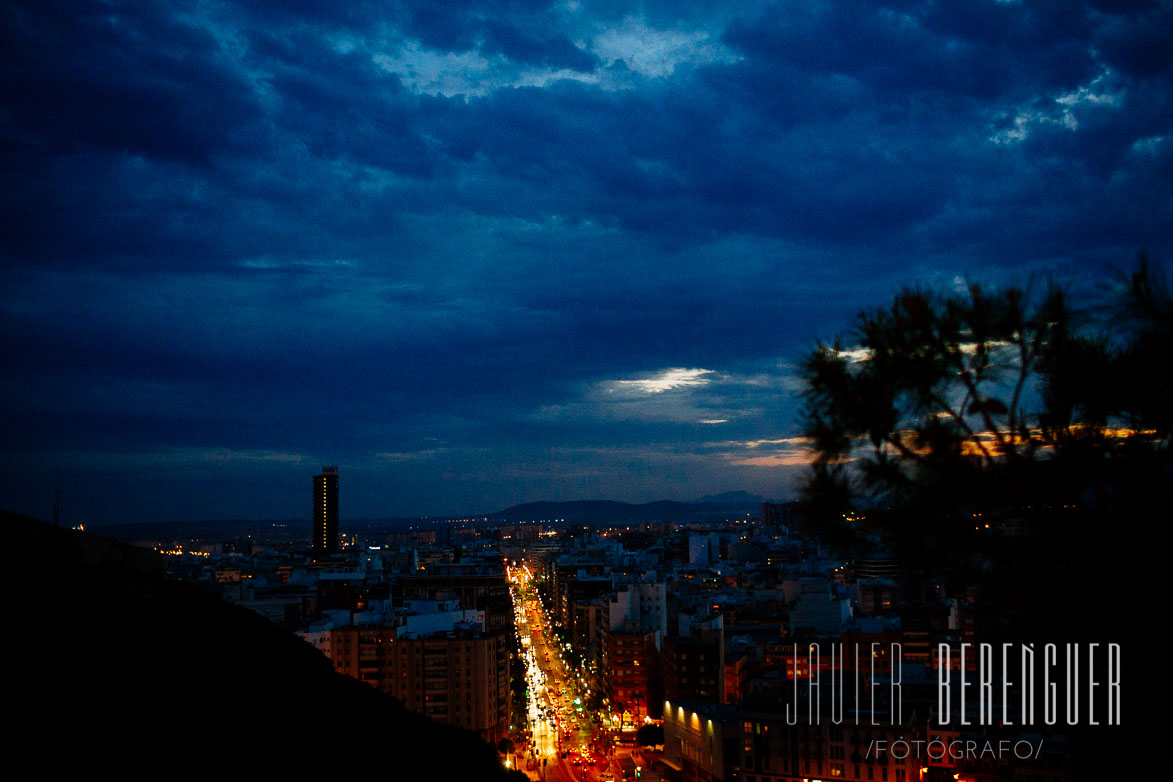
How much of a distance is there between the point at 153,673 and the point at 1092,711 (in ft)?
19.4

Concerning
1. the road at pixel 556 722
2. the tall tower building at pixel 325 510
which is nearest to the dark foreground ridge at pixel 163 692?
the road at pixel 556 722

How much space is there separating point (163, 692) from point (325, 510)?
354 ft

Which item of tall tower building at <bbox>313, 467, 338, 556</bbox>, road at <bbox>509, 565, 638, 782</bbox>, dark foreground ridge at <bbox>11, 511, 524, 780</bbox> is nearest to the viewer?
dark foreground ridge at <bbox>11, 511, 524, 780</bbox>

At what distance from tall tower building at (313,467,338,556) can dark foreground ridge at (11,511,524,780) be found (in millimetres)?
103887

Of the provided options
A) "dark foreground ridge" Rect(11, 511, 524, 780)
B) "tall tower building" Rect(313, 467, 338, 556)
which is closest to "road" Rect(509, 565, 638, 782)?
"dark foreground ridge" Rect(11, 511, 524, 780)

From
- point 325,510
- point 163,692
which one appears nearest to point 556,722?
point 163,692

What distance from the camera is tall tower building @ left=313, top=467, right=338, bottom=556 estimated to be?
10800 centimetres

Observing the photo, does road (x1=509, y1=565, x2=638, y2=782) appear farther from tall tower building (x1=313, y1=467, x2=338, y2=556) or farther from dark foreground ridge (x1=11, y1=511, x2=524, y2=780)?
tall tower building (x1=313, y1=467, x2=338, y2=556)

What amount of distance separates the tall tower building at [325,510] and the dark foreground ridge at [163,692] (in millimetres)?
103887

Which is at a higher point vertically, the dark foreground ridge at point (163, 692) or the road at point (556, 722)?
the dark foreground ridge at point (163, 692)

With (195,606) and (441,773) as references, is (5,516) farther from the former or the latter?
(441,773)

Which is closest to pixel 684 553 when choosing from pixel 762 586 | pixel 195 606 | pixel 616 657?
pixel 762 586

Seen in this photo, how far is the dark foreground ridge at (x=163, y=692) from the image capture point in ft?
17.0

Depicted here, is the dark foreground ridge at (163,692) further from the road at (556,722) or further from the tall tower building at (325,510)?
the tall tower building at (325,510)
